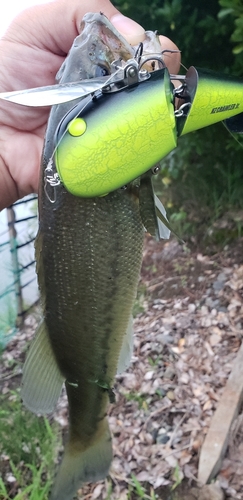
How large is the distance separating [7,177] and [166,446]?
4.86 ft

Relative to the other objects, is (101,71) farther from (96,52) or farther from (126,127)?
(126,127)

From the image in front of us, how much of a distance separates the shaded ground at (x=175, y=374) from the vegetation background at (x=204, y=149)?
23cm

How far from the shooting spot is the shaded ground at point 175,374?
2.29 metres

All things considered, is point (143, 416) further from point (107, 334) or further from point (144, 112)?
point (144, 112)

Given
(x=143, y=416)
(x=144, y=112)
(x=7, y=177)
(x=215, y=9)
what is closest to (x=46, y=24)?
(x=7, y=177)

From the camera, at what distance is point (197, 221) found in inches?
137

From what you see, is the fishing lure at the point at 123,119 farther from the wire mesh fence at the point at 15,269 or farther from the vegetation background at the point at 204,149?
the wire mesh fence at the point at 15,269

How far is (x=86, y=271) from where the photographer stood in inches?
49.1

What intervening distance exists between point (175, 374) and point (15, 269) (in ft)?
4.65

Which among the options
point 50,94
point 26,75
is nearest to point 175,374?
point 26,75

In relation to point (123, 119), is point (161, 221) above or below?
below

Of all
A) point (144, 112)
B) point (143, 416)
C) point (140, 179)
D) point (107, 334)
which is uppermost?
point (144, 112)

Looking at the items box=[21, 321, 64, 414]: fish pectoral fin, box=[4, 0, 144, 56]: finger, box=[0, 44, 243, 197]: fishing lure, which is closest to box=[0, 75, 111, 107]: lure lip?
box=[0, 44, 243, 197]: fishing lure

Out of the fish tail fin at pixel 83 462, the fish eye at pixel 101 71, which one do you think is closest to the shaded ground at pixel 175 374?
the fish tail fin at pixel 83 462
